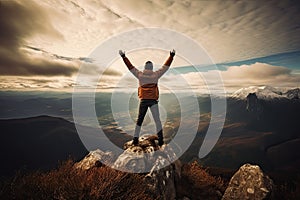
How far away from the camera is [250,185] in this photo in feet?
18.9

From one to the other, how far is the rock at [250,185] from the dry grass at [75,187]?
3305 millimetres

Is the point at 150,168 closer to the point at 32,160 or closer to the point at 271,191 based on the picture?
the point at 271,191

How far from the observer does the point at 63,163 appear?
17.9ft

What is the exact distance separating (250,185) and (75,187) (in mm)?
5579

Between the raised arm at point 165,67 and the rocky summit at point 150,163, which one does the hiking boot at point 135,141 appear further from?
the raised arm at point 165,67

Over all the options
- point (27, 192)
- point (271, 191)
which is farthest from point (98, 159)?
point (271, 191)

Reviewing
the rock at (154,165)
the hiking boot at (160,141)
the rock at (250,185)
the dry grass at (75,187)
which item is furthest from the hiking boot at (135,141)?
the rock at (250,185)

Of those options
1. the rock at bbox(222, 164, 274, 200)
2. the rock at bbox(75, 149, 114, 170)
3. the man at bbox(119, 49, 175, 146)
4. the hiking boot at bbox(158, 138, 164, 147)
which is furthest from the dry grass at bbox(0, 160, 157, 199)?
A: the rock at bbox(222, 164, 274, 200)

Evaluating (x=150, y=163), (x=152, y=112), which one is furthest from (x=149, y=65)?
(x=150, y=163)

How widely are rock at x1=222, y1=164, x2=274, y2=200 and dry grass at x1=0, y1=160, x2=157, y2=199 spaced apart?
3.31m

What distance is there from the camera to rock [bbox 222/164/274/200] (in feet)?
17.9

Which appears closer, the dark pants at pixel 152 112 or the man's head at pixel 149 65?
the dark pants at pixel 152 112

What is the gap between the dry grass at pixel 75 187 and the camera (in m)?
3.66

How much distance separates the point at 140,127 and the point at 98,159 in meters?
1.80
